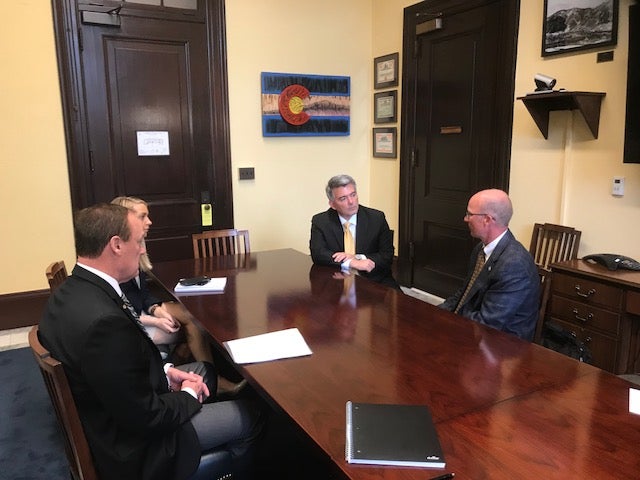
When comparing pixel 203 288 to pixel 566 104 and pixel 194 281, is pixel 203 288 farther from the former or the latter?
pixel 566 104

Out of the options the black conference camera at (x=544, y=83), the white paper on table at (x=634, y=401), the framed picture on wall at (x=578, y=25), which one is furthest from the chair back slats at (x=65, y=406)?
the framed picture on wall at (x=578, y=25)

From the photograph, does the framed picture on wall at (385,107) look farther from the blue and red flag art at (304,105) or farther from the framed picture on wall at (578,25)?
the framed picture on wall at (578,25)

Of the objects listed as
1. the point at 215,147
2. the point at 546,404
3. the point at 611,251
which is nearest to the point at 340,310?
the point at 546,404

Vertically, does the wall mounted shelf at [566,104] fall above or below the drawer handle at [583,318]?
above

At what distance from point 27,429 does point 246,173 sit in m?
2.58

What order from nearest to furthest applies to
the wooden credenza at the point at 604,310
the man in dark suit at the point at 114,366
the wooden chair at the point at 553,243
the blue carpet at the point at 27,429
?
the man in dark suit at the point at 114,366 → the blue carpet at the point at 27,429 → the wooden credenza at the point at 604,310 → the wooden chair at the point at 553,243

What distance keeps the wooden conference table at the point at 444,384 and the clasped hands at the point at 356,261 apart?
0.43 m

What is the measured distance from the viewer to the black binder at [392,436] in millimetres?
1087

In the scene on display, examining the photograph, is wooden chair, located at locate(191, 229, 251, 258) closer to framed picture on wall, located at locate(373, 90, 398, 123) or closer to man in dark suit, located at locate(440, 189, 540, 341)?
man in dark suit, located at locate(440, 189, 540, 341)

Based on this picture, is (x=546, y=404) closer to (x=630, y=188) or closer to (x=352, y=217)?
(x=352, y=217)

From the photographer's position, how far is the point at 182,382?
5.59 ft

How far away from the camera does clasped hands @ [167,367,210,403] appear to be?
5.32ft

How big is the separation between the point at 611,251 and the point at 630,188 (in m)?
0.38

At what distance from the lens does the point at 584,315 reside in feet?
9.14
